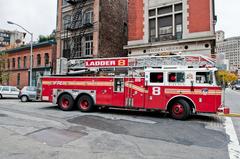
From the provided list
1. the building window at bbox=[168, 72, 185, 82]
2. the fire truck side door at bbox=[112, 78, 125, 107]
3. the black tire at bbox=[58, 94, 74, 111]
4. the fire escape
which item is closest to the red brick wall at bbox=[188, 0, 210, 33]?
the building window at bbox=[168, 72, 185, 82]

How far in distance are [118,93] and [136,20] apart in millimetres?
12509

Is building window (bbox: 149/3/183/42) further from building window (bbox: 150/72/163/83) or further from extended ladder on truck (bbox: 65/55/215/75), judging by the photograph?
building window (bbox: 150/72/163/83)

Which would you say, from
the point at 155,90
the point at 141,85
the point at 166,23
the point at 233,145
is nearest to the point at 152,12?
the point at 166,23

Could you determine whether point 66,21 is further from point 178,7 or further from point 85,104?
point 85,104

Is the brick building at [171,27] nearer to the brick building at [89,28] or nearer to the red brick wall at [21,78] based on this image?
the brick building at [89,28]

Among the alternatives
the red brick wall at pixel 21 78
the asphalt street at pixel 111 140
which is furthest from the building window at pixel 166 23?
the red brick wall at pixel 21 78

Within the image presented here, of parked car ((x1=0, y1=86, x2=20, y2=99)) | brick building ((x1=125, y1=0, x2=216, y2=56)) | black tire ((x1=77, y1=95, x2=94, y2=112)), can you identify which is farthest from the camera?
parked car ((x1=0, y1=86, x2=20, y2=99))

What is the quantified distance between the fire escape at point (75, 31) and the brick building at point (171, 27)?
276 inches

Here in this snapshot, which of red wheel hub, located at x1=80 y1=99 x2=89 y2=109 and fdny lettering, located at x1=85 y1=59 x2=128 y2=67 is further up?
fdny lettering, located at x1=85 y1=59 x2=128 y2=67

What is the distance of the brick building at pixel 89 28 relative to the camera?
2383 cm

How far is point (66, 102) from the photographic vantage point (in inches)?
483

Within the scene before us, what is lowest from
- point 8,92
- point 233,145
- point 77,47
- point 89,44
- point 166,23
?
point 233,145

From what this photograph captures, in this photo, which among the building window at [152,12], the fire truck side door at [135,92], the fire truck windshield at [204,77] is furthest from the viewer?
the building window at [152,12]

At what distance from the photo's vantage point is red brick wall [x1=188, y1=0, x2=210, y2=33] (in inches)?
684
